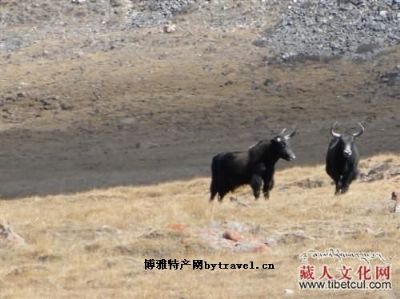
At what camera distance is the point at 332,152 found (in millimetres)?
28484

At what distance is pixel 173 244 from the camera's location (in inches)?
747

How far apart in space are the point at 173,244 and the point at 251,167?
8.69m

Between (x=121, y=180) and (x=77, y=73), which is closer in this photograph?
(x=121, y=180)

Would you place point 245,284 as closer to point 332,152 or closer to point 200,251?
point 200,251

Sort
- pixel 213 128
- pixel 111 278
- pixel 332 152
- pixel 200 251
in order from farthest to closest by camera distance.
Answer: pixel 213 128
pixel 332 152
pixel 200 251
pixel 111 278

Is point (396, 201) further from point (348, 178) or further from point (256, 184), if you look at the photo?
point (256, 184)

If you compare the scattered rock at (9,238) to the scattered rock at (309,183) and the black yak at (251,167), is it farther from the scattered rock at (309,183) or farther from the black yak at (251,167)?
the scattered rock at (309,183)

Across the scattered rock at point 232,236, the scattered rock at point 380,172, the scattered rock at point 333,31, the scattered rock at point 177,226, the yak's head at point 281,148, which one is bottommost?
the scattered rock at point 333,31

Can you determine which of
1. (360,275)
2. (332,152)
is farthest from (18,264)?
(332,152)

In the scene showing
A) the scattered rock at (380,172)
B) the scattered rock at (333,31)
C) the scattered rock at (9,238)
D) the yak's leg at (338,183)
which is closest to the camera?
the scattered rock at (9,238)

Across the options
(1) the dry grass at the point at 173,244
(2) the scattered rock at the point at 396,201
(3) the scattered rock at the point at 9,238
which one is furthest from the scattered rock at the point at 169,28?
(3) the scattered rock at the point at 9,238

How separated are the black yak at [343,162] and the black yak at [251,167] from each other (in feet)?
3.25

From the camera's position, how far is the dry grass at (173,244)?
16609 millimetres

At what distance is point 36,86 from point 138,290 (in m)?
40.0
